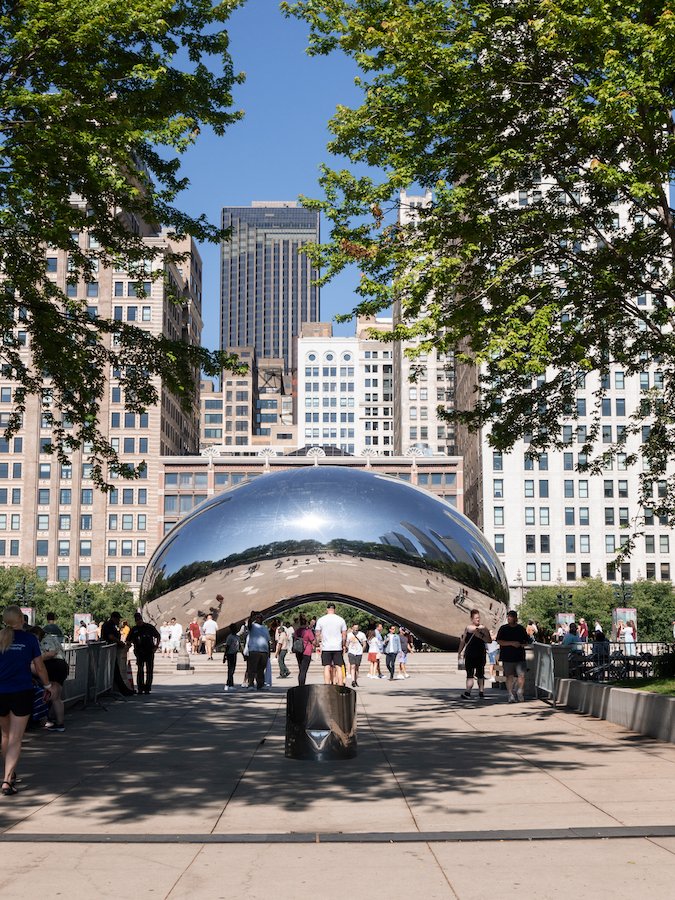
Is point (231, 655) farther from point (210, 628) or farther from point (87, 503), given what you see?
point (87, 503)

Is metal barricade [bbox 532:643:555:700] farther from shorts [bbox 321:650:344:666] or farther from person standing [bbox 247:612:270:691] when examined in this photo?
person standing [bbox 247:612:270:691]

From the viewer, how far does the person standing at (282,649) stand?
1067 inches

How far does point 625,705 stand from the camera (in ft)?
44.5

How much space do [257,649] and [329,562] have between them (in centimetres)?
572

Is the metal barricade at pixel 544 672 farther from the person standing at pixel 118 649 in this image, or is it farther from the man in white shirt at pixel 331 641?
the person standing at pixel 118 649

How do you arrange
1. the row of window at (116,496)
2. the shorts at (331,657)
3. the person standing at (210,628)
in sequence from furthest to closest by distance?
1. the row of window at (116,496)
2. the person standing at (210,628)
3. the shorts at (331,657)

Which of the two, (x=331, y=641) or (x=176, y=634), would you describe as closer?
(x=331, y=641)

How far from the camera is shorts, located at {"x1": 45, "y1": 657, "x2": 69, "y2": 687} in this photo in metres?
13.7

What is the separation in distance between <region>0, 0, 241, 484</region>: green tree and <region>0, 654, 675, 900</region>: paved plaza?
5821 mm

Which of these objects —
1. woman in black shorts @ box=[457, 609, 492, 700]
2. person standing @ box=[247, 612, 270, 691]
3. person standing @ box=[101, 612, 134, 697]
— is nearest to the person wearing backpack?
person standing @ box=[101, 612, 134, 697]

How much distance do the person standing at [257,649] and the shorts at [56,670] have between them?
6.41m

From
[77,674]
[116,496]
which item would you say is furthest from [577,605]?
[77,674]

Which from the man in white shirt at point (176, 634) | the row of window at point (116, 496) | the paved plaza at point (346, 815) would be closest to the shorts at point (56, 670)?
the paved plaza at point (346, 815)

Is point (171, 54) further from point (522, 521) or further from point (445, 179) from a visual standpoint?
point (522, 521)
